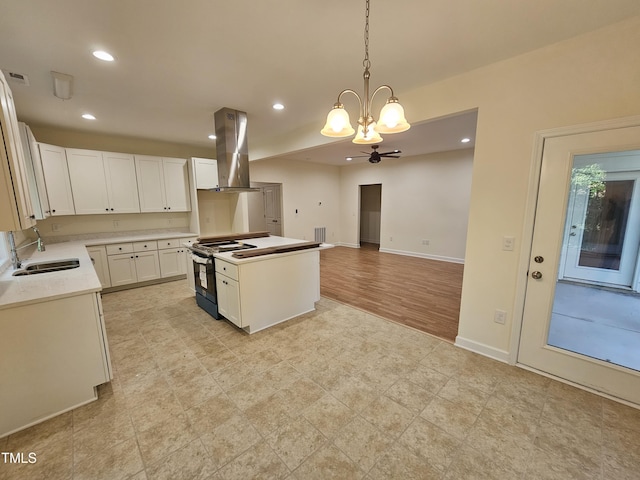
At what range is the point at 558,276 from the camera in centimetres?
215

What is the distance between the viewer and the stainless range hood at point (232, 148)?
3.34m

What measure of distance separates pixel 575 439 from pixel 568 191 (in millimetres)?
1722

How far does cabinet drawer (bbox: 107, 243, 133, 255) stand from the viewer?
4113mm

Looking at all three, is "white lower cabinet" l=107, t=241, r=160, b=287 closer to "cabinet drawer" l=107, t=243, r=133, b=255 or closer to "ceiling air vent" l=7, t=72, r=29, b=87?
"cabinet drawer" l=107, t=243, r=133, b=255

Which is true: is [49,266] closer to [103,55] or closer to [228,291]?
[228,291]

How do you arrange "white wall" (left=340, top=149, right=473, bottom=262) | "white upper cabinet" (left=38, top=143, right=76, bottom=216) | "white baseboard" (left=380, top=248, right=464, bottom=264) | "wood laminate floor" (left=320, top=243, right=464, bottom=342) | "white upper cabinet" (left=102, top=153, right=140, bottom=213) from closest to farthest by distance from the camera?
1. "wood laminate floor" (left=320, top=243, right=464, bottom=342)
2. "white upper cabinet" (left=38, top=143, right=76, bottom=216)
3. "white upper cabinet" (left=102, top=153, right=140, bottom=213)
4. "white wall" (left=340, top=149, right=473, bottom=262)
5. "white baseboard" (left=380, top=248, right=464, bottom=264)

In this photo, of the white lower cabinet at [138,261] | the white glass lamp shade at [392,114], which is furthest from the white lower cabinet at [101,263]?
the white glass lamp shade at [392,114]

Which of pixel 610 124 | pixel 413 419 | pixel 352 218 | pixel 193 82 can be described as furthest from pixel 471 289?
pixel 352 218

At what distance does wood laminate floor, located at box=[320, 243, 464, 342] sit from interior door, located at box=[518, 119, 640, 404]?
784mm

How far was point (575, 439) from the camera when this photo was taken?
162 centimetres

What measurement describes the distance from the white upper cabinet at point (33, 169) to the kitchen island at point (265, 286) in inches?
88.6

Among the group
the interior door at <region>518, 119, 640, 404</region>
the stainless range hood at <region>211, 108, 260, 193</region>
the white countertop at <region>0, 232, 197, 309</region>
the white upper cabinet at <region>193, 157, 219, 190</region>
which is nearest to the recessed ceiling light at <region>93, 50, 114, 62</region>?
the stainless range hood at <region>211, 108, 260, 193</region>

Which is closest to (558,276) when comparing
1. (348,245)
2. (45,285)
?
(45,285)

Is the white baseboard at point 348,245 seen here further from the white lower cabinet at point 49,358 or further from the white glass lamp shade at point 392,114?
the white lower cabinet at point 49,358
